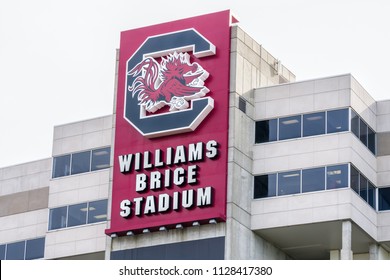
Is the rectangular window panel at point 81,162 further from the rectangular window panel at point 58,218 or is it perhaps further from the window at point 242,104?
the window at point 242,104

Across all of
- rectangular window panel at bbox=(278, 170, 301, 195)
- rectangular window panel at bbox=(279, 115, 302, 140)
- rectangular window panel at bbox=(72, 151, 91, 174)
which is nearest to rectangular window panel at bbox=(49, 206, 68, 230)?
rectangular window panel at bbox=(72, 151, 91, 174)

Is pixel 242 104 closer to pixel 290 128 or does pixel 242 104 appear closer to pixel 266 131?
pixel 266 131

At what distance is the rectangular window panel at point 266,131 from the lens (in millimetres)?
66562

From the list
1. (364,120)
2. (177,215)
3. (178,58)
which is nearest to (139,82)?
(178,58)

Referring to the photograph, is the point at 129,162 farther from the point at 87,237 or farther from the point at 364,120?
the point at 364,120

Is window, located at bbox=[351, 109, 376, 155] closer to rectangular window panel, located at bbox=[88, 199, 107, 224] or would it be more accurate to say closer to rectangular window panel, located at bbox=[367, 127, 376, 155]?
rectangular window panel, located at bbox=[367, 127, 376, 155]

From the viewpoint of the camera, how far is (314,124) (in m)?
65.6

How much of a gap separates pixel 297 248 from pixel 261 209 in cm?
430

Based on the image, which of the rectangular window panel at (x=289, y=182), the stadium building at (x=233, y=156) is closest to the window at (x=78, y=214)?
the stadium building at (x=233, y=156)

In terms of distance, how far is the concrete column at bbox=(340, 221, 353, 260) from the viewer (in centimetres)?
6256

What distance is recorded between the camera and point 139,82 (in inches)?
2672

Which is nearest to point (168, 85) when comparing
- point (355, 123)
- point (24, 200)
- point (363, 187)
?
point (355, 123)

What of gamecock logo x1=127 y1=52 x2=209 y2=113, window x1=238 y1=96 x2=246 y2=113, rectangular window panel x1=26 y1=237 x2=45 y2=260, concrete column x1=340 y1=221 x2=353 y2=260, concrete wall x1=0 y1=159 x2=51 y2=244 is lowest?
concrete column x1=340 y1=221 x2=353 y2=260

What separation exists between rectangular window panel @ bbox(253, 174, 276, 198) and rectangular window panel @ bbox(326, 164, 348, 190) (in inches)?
125
